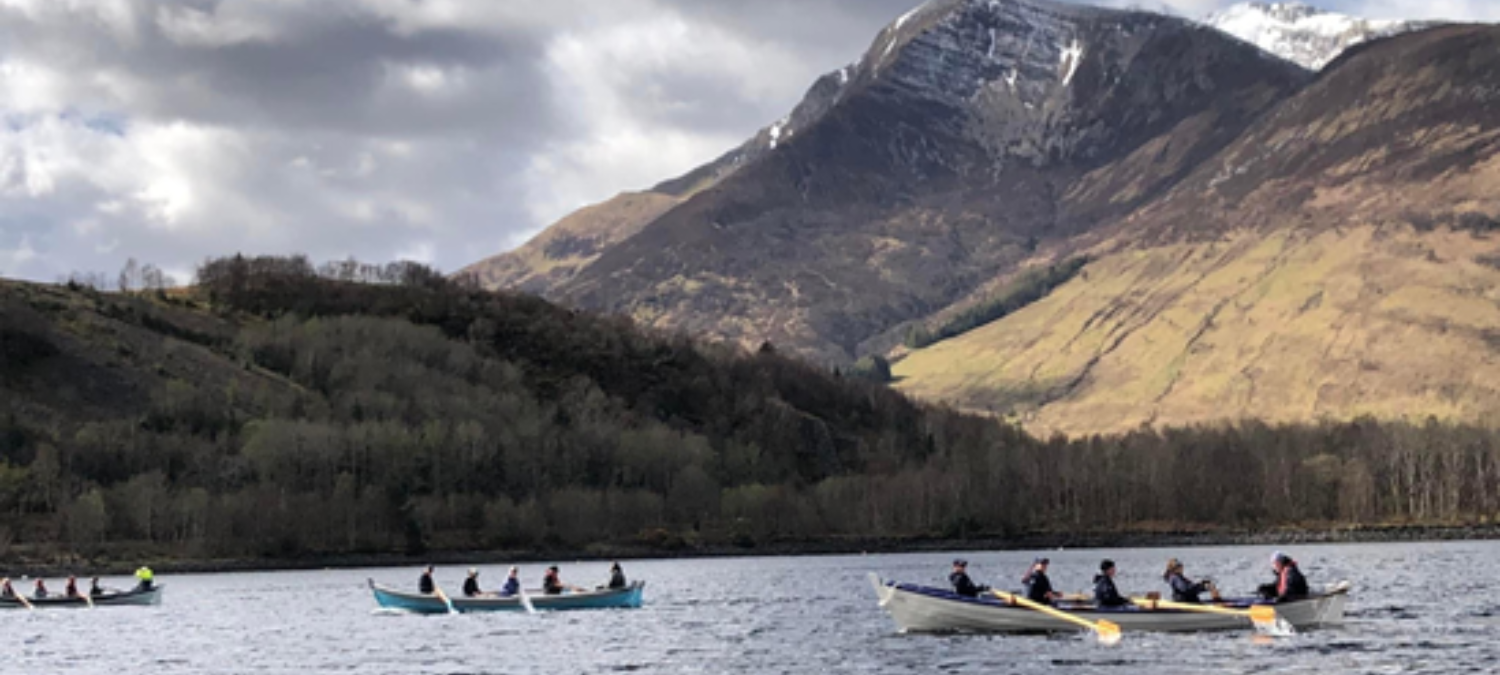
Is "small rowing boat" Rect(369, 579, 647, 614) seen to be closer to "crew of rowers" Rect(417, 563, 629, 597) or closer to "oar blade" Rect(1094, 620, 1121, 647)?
"crew of rowers" Rect(417, 563, 629, 597)

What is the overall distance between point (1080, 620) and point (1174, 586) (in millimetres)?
5813

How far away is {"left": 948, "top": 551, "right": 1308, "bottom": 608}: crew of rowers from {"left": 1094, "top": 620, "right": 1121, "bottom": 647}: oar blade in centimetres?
168

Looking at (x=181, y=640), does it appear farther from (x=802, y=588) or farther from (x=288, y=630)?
(x=802, y=588)

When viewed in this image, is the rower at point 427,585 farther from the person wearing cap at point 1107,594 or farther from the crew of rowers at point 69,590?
the person wearing cap at point 1107,594

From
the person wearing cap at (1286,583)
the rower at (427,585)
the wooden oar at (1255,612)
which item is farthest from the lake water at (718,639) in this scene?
the person wearing cap at (1286,583)

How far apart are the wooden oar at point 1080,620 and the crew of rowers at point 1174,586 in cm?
96

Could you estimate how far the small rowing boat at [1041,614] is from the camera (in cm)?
8644

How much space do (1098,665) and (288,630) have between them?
56753 mm

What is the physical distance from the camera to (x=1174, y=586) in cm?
8800

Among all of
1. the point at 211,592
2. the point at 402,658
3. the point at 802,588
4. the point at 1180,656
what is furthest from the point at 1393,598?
the point at 211,592

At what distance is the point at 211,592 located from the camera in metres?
164

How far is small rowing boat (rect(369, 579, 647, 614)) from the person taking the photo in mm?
117375

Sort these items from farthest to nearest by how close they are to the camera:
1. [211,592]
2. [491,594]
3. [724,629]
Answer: [211,592] → [491,594] → [724,629]

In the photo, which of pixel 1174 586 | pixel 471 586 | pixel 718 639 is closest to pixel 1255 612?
pixel 1174 586
